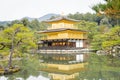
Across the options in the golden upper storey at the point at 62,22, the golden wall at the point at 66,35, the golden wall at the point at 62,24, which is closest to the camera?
the golden wall at the point at 66,35

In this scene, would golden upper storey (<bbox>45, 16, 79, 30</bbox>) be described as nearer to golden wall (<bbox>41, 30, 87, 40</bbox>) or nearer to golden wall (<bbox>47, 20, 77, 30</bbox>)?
golden wall (<bbox>47, 20, 77, 30</bbox>)

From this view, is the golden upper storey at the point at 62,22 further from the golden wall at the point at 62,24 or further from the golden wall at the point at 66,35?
the golden wall at the point at 66,35

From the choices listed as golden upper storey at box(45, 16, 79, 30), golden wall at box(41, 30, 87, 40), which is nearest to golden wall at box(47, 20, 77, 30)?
golden upper storey at box(45, 16, 79, 30)

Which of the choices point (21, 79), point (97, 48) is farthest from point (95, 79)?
point (97, 48)

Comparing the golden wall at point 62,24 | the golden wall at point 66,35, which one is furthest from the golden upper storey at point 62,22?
the golden wall at point 66,35

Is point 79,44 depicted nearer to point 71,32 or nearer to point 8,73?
Result: point 71,32

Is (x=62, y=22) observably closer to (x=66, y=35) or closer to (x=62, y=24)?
(x=62, y=24)

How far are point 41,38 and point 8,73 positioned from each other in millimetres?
24716

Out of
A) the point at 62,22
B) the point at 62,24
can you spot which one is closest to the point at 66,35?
the point at 62,24

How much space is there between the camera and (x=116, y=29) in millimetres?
22547

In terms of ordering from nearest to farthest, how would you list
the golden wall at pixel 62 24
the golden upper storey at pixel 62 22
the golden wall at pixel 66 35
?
the golden wall at pixel 66 35
the golden upper storey at pixel 62 22
the golden wall at pixel 62 24

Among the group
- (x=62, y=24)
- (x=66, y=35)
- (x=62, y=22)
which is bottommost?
(x=66, y=35)

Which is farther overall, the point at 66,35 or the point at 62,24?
the point at 62,24

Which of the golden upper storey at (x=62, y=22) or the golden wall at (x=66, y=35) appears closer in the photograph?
the golden wall at (x=66, y=35)
